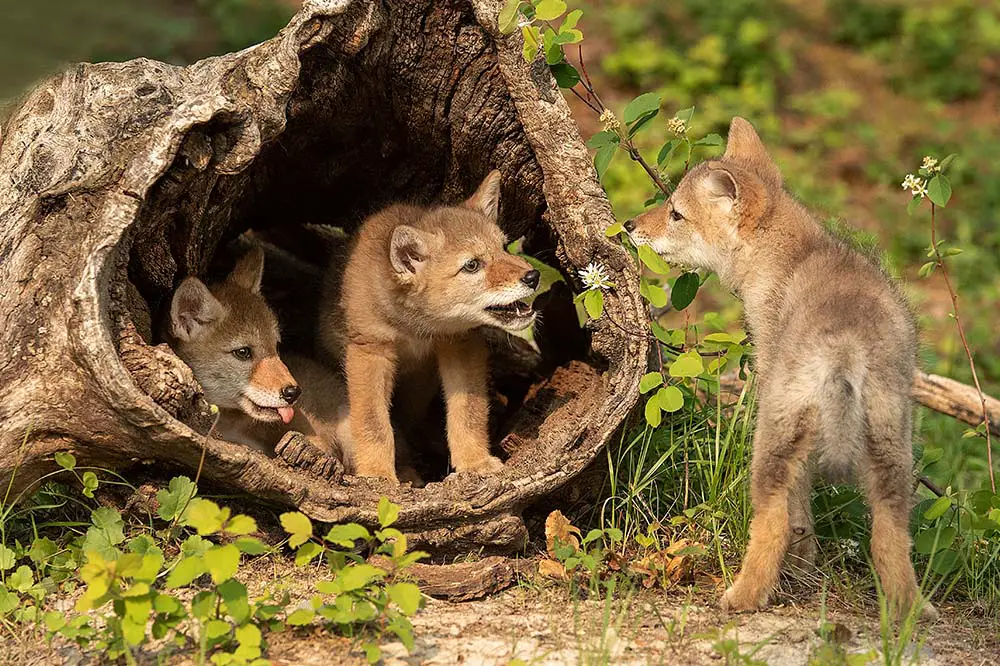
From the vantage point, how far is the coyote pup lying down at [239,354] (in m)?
5.13

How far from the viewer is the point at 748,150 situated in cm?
550

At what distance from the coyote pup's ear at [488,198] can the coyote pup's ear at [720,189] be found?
3.17ft

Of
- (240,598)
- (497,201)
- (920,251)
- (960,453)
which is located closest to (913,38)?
(920,251)

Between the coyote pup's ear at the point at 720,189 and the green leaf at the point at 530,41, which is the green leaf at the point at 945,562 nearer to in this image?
the coyote pup's ear at the point at 720,189

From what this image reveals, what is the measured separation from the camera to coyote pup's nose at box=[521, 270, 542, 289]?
16.9 feet

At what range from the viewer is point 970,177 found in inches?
447

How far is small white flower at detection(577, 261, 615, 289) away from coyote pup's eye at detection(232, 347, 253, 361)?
5.15ft

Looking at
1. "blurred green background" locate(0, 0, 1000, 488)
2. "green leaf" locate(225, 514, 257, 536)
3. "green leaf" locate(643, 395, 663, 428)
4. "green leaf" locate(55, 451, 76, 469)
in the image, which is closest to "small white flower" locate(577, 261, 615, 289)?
"green leaf" locate(643, 395, 663, 428)

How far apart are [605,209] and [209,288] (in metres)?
1.89

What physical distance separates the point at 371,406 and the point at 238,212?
116 cm

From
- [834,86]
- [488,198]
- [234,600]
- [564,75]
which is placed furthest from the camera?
[834,86]

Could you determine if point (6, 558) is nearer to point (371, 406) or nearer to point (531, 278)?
point (371, 406)

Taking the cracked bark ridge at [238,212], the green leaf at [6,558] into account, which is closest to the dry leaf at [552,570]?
the cracked bark ridge at [238,212]

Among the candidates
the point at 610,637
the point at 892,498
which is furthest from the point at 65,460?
the point at 892,498
